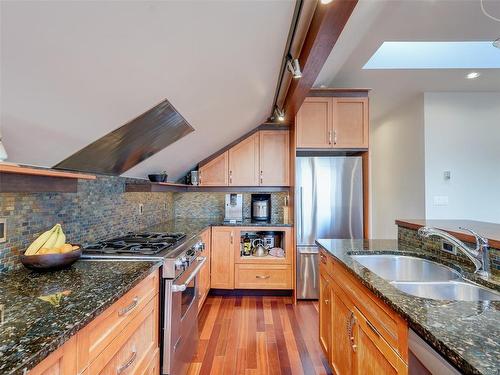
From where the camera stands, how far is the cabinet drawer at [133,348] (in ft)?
2.92

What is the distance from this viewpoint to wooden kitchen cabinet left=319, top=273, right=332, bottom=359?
1638mm

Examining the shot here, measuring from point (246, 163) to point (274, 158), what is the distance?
38cm

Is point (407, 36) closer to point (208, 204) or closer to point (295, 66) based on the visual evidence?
point (295, 66)

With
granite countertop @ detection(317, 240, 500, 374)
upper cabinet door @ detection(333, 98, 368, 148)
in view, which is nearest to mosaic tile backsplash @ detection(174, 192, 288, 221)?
upper cabinet door @ detection(333, 98, 368, 148)

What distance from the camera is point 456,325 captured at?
707 mm

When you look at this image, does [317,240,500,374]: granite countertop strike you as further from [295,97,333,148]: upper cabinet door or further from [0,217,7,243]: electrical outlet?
[295,97,333,148]: upper cabinet door

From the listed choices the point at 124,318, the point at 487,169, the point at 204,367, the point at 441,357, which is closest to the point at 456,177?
the point at 487,169

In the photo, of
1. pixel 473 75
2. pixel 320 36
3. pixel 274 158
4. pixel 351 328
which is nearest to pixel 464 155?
pixel 473 75

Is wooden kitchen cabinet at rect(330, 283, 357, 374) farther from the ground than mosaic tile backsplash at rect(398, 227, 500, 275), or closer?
closer

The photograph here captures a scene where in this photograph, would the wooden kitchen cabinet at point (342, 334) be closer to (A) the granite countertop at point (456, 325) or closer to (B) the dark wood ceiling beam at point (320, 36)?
(A) the granite countertop at point (456, 325)

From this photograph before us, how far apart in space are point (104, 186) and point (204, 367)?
5.14 ft

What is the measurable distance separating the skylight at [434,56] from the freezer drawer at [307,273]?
227cm

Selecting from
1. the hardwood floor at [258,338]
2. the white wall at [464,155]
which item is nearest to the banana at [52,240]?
the hardwood floor at [258,338]

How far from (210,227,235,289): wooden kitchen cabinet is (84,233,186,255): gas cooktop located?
0.93 metres
